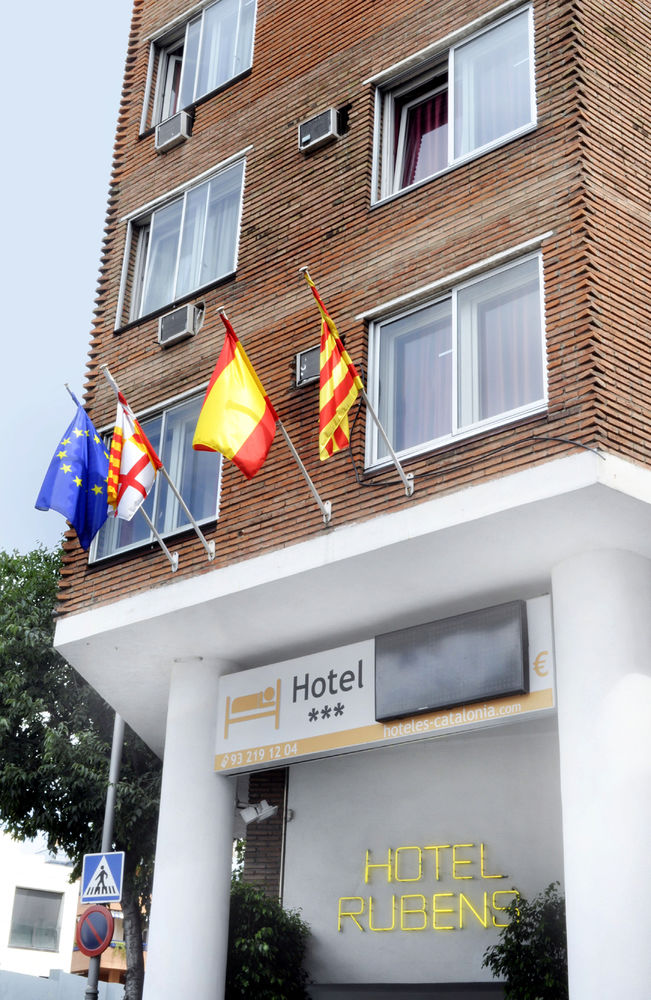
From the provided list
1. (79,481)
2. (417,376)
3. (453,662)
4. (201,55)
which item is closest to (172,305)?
(79,481)

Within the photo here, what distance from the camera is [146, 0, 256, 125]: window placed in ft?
56.4

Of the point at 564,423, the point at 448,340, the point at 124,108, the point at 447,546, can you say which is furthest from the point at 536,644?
the point at 124,108

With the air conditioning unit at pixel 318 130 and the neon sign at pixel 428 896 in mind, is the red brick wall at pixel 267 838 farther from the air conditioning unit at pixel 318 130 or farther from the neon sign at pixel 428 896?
the air conditioning unit at pixel 318 130

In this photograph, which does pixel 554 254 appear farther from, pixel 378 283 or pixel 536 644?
pixel 536 644

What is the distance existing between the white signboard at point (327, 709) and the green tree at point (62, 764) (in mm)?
5313

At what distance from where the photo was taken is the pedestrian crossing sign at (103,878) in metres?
14.1

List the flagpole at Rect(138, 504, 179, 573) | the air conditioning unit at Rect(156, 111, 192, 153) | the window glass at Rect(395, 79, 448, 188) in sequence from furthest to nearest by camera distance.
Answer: the air conditioning unit at Rect(156, 111, 192, 153), the window glass at Rect(395, 79, 448, 188), the flagpole at Rect(138, 504, 179, 573)

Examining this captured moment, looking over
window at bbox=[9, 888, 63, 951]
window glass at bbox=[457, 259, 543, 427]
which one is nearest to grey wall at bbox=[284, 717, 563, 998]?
window glass at bbox=[457, 259, 543, 427]

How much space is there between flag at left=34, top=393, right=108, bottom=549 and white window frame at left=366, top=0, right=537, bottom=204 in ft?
14.0

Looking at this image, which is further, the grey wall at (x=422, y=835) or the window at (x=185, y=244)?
the window at (x=185, y=244)

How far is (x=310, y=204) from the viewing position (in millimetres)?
14672

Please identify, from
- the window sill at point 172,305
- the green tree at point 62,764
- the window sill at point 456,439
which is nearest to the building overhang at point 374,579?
the window sill at point 456,439

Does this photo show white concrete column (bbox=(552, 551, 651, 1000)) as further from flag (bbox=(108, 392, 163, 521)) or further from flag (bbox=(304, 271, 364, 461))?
flag (bbox=(108, 392, 163, 521))

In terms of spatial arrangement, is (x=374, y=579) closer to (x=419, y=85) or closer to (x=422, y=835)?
(x=422, y=835)
